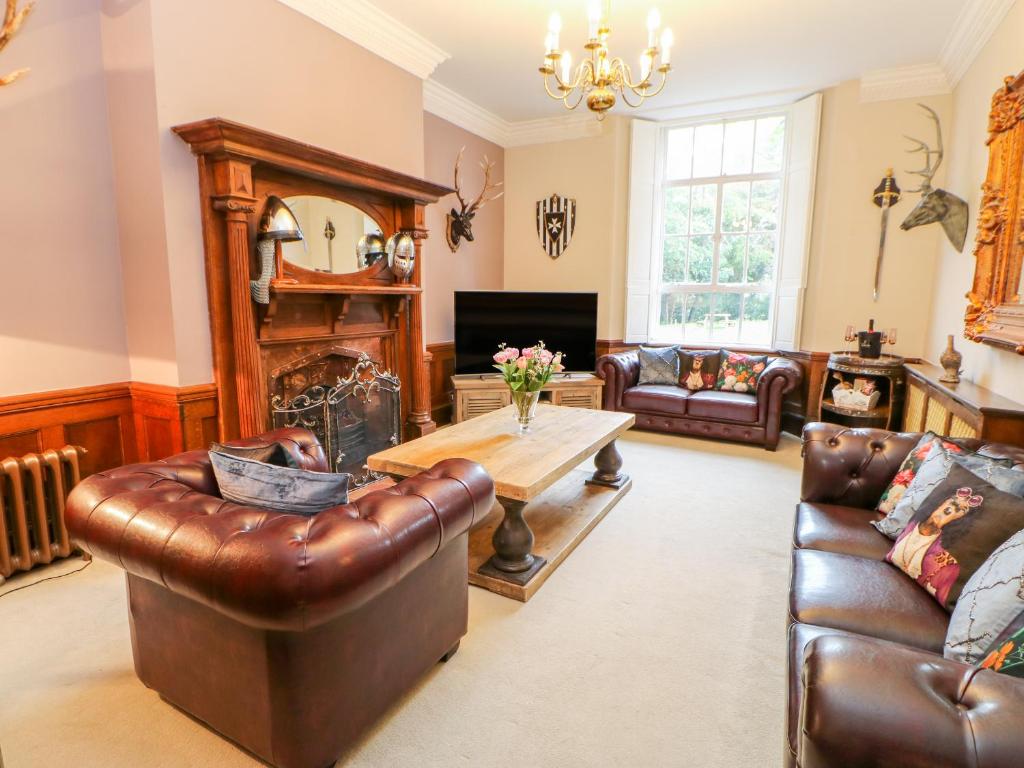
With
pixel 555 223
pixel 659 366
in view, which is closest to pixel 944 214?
pixel 659 366

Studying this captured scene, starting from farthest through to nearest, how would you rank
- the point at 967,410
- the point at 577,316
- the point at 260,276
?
the point at 577,316
the point at 260,276
the point at 967,410

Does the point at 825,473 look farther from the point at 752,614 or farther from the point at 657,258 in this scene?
the point at 657,258

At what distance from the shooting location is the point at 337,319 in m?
3.57

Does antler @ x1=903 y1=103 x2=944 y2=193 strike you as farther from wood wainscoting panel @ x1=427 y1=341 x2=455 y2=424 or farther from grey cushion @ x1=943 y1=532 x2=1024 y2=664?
wood wainscoting panel @ x1=427 y1=341 x2=455 y2=424

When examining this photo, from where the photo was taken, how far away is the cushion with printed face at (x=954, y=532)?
1.54 m

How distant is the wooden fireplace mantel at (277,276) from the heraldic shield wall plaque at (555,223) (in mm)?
2261

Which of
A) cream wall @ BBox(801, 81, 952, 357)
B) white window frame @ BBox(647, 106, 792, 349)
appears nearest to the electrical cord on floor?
white window frame @ BBox(647, 106, 792, 349)

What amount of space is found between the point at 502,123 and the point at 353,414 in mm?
3848

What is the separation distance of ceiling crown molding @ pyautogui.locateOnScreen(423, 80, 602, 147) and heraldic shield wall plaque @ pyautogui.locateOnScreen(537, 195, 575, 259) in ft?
2.16

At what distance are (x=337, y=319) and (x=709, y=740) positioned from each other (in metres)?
2.97

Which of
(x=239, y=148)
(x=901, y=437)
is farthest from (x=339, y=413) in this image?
(x=901, y=437)

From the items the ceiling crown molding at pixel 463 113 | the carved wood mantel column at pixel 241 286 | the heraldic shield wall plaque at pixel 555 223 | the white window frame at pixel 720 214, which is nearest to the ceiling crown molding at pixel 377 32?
the ceiling crown molding at pixel 463 113

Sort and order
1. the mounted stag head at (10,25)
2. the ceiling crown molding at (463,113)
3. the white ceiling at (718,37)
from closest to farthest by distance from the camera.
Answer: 1. the mounted stag head at (10,25)
2. the white ceiling at (718,37)
3. the ceiling crown molding at (463,113)

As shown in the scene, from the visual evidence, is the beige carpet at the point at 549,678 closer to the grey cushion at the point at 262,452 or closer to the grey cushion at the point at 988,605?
the grey cushion at the point at 988,605
